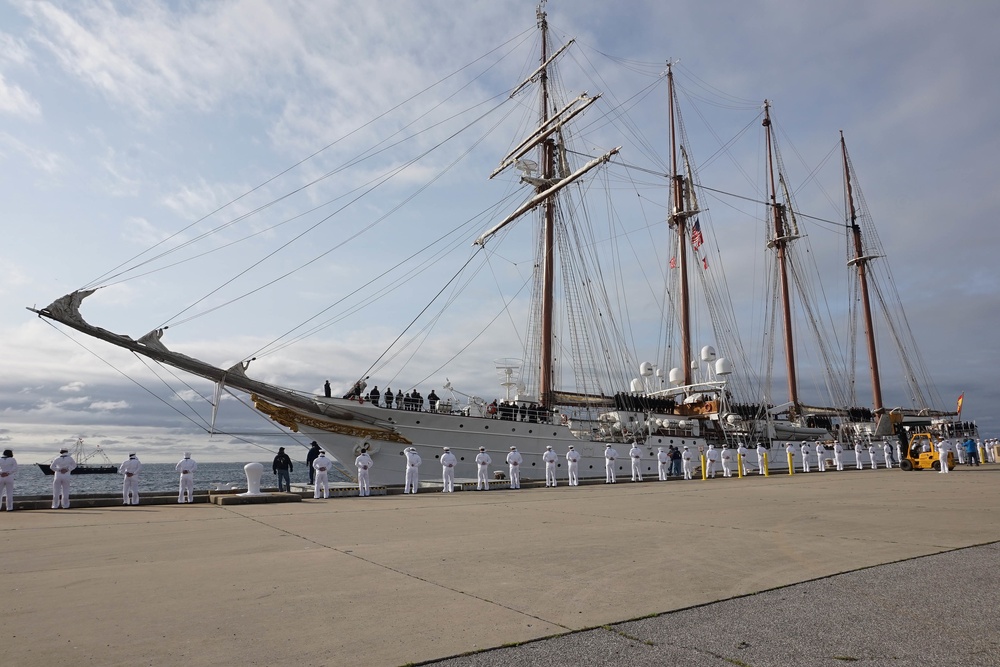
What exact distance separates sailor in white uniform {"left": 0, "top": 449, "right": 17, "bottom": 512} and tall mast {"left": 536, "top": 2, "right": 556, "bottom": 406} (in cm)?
2275

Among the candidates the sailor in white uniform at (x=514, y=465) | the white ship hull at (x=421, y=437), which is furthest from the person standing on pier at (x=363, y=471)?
the white ship hull at (x=421, y=437)

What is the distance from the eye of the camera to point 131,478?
51.9 feet

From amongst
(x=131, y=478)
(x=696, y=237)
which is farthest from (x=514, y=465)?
(x=696, y=237)

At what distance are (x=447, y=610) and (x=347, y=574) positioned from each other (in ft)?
5.97

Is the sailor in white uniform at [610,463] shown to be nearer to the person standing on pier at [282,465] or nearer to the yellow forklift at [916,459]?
the person standing on pier at [282,465]

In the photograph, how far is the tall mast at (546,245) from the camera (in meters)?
33.4

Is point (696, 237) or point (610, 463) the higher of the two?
point (696, 237)

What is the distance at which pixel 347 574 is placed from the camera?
6488 mm

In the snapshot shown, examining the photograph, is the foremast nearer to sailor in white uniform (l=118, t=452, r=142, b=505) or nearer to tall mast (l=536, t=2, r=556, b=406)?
tall mast (l=536, t=2, r=556, b=406)

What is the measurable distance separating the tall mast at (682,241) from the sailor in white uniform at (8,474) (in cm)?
3767

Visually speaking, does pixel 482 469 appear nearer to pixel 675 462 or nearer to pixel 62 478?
pixel 62 478

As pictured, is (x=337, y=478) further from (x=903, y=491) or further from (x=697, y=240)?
(x=903, y=491)

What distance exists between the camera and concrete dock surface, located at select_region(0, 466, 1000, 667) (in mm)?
4117

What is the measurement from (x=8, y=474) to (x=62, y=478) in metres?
1.04
